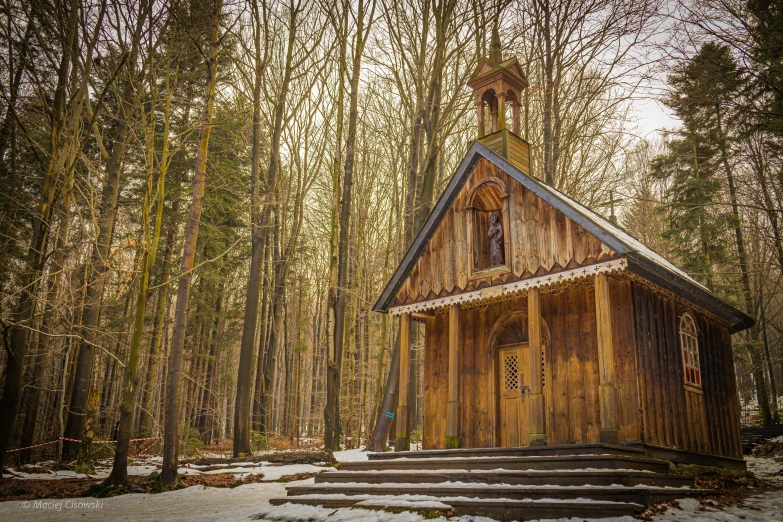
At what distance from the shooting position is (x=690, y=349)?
13.5 meters

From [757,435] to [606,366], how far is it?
17.0m

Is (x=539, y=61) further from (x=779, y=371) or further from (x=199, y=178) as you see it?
(x=779, y=371)

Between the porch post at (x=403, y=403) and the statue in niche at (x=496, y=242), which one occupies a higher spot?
the statue in niche at (x=496, y=242)

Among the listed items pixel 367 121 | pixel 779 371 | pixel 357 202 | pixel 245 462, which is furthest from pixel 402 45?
pixel 779 371

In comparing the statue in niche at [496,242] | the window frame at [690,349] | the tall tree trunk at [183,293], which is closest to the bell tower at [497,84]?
the statue in niche at [496,242]

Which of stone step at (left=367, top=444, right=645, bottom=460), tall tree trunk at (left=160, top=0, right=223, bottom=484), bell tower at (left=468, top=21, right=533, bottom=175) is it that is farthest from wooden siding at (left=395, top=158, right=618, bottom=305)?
tall tree trunk at (left=160, top=0, right=223, bottom=484)

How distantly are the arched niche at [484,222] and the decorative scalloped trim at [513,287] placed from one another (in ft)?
1.49

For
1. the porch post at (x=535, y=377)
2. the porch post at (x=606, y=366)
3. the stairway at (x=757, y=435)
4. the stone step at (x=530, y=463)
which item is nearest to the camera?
the stone step at (x=530, y=463)

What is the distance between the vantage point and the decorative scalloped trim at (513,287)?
10.9 metres

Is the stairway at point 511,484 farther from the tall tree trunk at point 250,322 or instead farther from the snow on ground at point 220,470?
the tall tree trunk at point 250,322

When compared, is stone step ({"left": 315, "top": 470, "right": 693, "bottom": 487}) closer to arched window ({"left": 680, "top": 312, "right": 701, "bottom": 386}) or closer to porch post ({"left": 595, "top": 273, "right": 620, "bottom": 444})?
porch post ({"left": 595, "top": 273, "right": 620, "bottom": 444})

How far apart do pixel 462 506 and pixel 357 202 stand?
913 inches

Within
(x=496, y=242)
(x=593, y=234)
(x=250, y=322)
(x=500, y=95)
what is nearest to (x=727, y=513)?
(x=593, y=234)

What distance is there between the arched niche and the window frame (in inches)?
181
